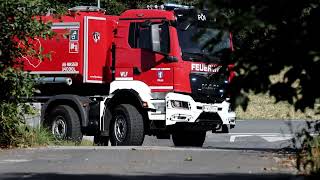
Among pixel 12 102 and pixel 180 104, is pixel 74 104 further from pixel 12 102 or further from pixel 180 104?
pixel 12 102

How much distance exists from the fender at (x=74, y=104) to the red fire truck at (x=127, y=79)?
25 millimetres

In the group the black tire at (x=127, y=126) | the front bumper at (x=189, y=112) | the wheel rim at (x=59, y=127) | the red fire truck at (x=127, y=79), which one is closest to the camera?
the front bumper at (x=189, y=112)

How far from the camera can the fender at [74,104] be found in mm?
18766

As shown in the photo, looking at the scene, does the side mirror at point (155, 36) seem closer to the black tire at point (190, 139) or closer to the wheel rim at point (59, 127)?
the wheel rim at point (59, 127)

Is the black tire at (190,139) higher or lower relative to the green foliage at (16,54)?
lower

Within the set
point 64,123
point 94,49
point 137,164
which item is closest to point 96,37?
point 94,49

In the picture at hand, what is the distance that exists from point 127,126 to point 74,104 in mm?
1801

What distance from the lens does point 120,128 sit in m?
18.4

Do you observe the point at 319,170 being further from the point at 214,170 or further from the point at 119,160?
the point at 119,160

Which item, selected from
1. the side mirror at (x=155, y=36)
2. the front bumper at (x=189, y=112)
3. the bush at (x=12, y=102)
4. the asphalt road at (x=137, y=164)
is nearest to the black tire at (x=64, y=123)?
the front bumper at (x=189, y=112)

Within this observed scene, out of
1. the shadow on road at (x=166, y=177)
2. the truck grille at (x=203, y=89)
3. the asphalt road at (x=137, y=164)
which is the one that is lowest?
the shadow on road at (x=166, y=177)

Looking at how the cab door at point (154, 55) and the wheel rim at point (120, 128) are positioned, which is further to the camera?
the wheel rim at point (120, 128)

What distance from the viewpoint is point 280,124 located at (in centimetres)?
2966

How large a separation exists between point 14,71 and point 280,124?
53.4 feet
